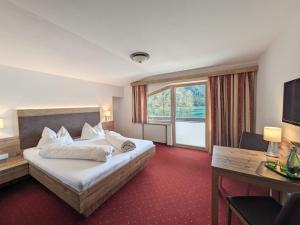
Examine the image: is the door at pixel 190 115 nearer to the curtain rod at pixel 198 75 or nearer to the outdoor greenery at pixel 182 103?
the outdoor greenery at pixel 182 103

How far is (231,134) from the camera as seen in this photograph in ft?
12.0

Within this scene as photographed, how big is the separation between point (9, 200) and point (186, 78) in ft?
14.7

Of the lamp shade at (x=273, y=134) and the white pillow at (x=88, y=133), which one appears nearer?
the lamp shade at (x=273, y=134)

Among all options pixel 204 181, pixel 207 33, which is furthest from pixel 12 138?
pixel 207 33

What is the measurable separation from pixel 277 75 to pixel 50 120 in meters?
4.63

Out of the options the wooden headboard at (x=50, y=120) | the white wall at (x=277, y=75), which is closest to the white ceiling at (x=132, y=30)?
the white wall at (x=277, y=75)

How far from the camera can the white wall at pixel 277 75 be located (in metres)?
1.73

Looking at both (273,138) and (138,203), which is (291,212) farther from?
(138,203)

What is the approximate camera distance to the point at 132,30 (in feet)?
6.42

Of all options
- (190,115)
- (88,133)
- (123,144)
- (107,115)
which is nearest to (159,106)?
(190,115)

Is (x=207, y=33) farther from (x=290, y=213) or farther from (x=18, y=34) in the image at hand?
(x=18, y=34)

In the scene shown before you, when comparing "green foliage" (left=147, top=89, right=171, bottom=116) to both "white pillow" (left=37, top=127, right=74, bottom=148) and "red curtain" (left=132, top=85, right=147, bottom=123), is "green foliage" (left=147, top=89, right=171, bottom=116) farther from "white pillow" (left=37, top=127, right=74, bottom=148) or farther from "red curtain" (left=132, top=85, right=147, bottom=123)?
"white pillow" (left=37, top=127, right=74, bottom=148)

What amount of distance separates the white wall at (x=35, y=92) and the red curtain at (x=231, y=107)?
3.61 m

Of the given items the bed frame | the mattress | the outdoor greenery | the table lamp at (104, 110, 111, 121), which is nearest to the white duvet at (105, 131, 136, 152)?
the mattress
